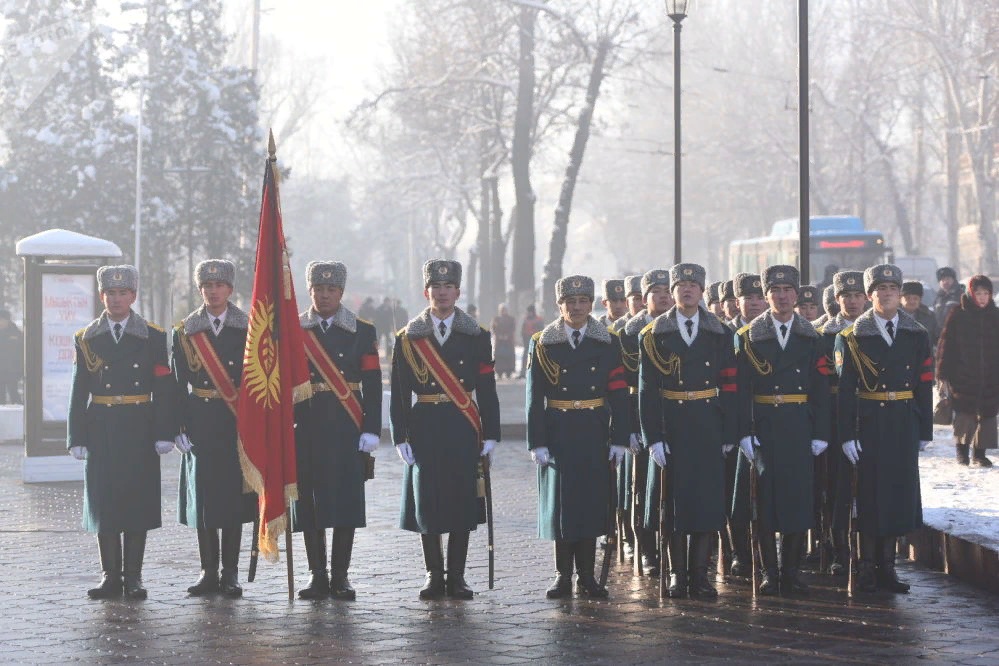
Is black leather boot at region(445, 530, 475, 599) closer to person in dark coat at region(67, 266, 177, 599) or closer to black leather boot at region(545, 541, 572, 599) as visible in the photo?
black leather boot at region(545, 541, 572, 599)

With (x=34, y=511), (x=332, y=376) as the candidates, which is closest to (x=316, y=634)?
(x=332, y=376)

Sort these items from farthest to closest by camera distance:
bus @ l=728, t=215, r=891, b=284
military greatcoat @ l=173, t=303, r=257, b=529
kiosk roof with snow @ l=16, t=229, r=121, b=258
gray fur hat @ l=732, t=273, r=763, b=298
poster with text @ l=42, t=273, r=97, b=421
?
bus @ l=728, t=215, r=891, b=284
poster with text @ l=42, t=273, r=97, b=421
kiosk roof with snow @ l=16, t=229, r=121, b=258
gray fur hat @ l=732, t=273, r=763, b=298
military greatcoat @ l=173, t=303, r=257, b=529

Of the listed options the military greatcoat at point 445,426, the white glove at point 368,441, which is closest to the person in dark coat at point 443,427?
the military greatcoat at point 445,426

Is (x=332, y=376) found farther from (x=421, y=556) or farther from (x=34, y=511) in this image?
(x=34, y=511)

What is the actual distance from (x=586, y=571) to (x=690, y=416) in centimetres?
107

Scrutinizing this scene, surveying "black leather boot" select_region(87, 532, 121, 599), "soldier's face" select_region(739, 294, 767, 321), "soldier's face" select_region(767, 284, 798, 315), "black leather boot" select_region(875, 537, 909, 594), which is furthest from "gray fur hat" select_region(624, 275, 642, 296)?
"black leather boot" select_region(87, 532, 121, 599)

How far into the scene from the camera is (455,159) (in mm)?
58375

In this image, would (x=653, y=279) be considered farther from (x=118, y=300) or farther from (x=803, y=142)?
(x=803, y=142)

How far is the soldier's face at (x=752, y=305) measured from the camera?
10977 millimetres

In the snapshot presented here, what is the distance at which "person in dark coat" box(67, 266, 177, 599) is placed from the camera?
10055 mm

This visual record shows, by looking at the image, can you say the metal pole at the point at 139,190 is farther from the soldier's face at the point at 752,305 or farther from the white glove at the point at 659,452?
the white glove at the point at 659,452

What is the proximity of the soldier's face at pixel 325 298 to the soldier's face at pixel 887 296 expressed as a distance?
319cm

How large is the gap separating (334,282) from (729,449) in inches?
97.6

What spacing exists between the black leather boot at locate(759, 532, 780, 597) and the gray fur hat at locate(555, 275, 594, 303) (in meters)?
1.76
